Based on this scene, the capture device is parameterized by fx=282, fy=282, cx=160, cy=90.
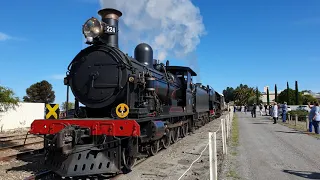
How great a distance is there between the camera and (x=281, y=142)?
1211 cm

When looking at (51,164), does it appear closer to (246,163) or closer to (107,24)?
(107,24)

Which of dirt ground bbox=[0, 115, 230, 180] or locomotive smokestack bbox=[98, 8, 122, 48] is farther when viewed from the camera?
locomotive smokestack bbox=[98, 8, 122, 48]

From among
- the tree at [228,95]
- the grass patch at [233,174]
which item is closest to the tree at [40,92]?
the grass patch at [233,174]

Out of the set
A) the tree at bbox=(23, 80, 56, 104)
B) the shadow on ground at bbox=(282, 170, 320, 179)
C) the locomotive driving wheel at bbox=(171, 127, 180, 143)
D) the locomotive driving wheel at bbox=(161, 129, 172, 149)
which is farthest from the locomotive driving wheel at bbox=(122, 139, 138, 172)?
the tree at bbox=(23, 80, 56, 104)

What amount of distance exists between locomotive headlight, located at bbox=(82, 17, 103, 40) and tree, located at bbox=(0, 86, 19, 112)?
13990 mm

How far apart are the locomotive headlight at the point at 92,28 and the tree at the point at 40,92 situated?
46.0 metres

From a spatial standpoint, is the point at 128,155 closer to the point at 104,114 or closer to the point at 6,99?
the point at 104,114

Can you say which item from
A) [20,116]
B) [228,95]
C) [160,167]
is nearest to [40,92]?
[20,116]

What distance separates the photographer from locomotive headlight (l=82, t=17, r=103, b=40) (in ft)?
24.9

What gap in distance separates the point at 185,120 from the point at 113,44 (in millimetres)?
6627

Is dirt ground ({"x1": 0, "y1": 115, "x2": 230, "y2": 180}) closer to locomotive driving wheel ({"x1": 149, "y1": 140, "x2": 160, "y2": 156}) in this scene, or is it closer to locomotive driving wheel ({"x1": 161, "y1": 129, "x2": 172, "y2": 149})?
locomotive driving wheel ({"x1": 149, "y1": 140, "x2": 160, "y2": 156})

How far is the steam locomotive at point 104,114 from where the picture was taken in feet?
20.8

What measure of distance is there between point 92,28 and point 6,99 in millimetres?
14363

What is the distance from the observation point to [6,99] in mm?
18969
